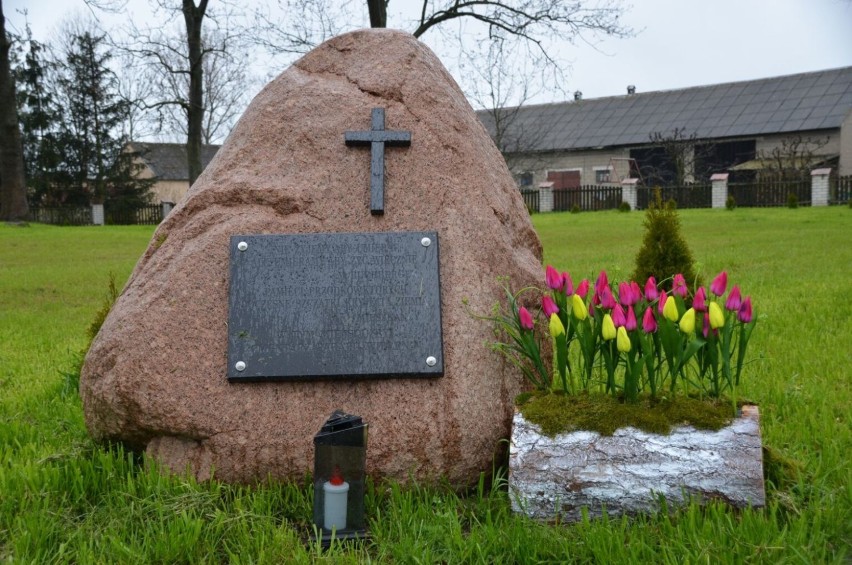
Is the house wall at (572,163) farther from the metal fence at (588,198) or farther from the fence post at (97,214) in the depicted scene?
the fence post at (97,214)

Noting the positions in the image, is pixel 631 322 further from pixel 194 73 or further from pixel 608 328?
pixel 194 73

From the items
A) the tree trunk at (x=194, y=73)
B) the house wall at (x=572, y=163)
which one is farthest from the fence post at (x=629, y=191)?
the tree trunk at (x=194, y=73)

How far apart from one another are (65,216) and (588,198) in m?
20.5

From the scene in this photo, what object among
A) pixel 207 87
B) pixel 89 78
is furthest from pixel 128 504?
pixel 207 87

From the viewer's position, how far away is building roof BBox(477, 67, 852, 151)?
1433 inches

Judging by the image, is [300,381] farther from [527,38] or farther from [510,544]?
[527,38]

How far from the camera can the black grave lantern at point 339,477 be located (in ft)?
9.55

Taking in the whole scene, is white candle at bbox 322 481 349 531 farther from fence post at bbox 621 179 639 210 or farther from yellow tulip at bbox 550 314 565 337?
fence post at bbox 621 179 639 210

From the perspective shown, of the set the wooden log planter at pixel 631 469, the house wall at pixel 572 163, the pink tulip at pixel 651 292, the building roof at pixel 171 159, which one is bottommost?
the wooden log planter at pixel 631 469

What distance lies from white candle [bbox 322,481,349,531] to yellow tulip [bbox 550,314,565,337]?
0.98m

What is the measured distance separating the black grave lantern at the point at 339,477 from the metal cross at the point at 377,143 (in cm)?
115

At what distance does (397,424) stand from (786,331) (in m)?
4.01

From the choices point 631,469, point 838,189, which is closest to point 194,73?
point 631,469

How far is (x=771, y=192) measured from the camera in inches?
1155
